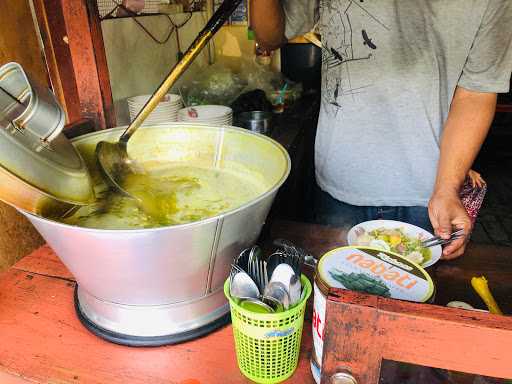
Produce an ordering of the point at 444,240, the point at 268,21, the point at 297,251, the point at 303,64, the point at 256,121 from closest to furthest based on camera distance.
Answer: the point at 297,251
the point at 444,240
the point at 268,21
the point at 256,121
the point at 303,64

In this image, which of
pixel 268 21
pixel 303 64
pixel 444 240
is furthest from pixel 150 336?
pixel 303 64

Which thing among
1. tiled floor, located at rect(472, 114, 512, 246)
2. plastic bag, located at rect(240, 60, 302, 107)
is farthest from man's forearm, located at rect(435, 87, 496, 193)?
tiled floor, located at rect(472, 114, 512, 246)

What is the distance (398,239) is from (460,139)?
0.51m

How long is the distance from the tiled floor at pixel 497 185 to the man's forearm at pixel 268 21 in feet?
8.79

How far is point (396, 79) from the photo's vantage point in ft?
5.08

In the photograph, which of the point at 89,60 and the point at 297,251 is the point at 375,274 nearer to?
the point at 297,251

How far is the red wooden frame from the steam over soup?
0.52m

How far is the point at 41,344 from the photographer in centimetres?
98

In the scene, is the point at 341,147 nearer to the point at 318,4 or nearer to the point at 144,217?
the point at 318,4

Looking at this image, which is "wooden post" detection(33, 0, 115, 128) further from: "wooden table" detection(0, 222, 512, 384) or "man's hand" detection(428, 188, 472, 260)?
"man's hand" detection(428, 188, 472, 260)

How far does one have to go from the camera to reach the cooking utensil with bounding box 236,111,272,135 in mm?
2754

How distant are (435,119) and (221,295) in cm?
112

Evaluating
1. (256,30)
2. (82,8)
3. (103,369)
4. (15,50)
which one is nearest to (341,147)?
(256,30)

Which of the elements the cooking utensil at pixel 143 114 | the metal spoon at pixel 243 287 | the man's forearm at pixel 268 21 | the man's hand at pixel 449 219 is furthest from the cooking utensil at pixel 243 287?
the man's forearm at pixel 268 21
